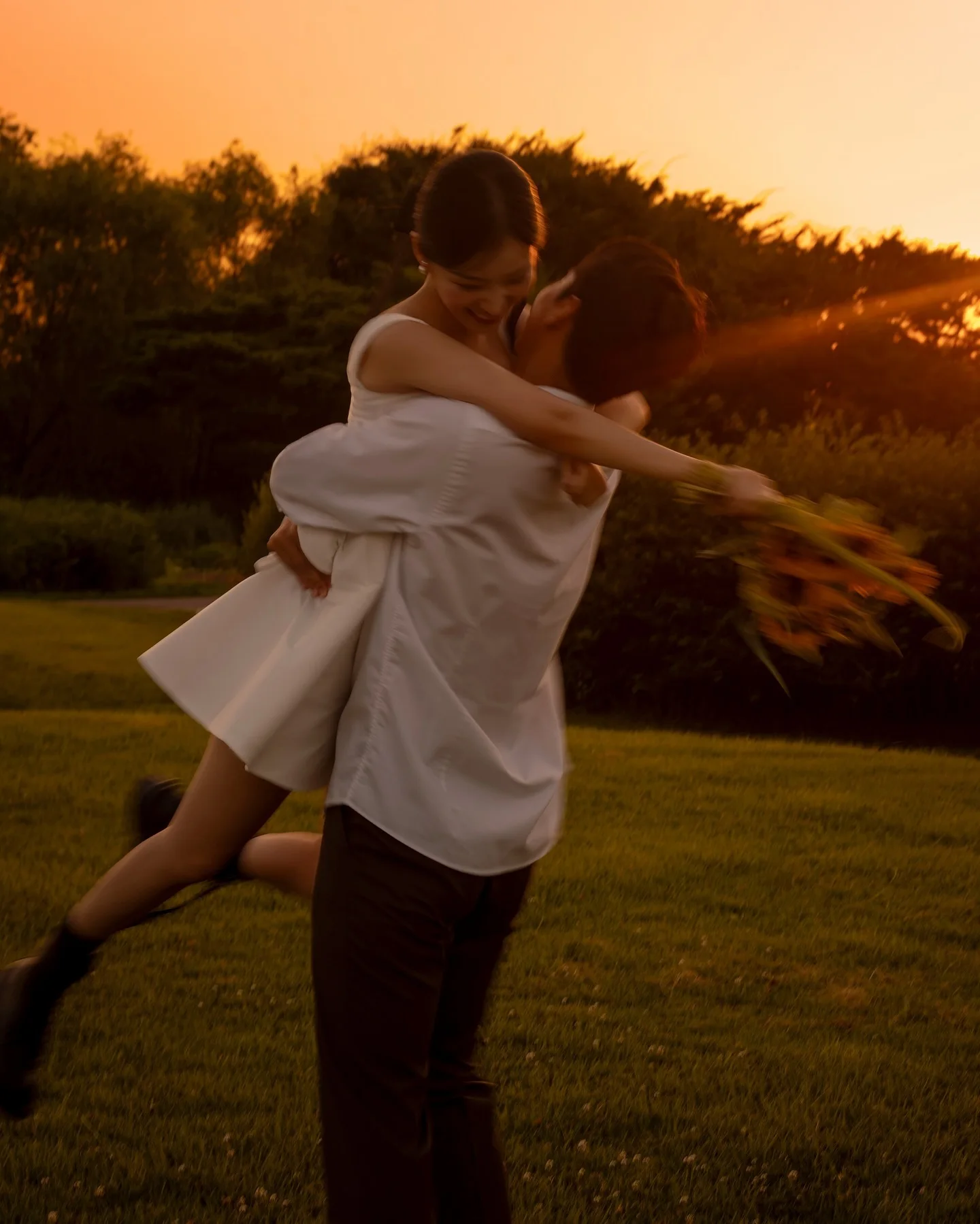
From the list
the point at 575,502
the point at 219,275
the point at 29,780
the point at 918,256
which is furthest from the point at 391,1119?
the point at 219,275

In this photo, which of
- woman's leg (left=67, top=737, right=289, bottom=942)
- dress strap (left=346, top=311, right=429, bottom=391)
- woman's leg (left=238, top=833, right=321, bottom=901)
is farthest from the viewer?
woman's leg (left=238, top=833, right=321, bottom=901)

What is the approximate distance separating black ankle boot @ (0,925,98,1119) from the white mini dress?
0.84 m

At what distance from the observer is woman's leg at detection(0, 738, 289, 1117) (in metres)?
2.54

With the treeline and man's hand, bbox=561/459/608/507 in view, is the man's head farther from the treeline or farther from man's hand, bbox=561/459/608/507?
the treeline

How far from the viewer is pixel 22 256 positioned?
160ft

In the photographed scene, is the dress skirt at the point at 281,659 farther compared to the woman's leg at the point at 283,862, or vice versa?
the woman's leg at the point at 283,862

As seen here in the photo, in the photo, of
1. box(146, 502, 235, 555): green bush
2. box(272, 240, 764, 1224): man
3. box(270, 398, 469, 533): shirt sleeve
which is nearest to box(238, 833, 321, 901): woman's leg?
box(272, 240, 764, 1224): man

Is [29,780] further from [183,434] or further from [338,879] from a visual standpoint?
[183,434]

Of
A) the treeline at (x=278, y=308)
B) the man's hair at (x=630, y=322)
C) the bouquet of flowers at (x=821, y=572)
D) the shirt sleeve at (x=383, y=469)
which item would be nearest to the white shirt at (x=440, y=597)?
the shirt sleeve at (x=383, y=469)

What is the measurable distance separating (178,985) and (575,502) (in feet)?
11.3

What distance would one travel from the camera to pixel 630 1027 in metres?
4.78

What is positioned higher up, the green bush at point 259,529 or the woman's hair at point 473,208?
the woman's hair at point 473,208

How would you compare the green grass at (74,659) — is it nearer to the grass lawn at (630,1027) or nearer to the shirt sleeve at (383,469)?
the grass lawn at (630,1027)

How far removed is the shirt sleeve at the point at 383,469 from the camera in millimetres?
2113
